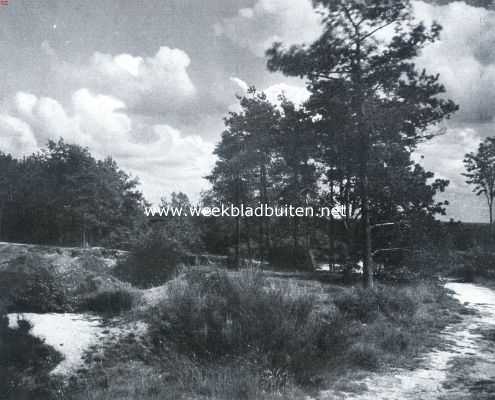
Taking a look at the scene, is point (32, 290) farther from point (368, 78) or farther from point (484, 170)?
point (484, 170)

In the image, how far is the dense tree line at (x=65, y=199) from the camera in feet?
119

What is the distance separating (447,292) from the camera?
1518cm

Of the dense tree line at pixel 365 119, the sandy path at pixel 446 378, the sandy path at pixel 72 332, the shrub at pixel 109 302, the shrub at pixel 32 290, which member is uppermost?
the dense tree line at pixel 365 119

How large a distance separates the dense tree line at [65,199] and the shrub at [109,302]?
71.0 feet

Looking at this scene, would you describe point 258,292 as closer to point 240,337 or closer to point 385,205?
point 240,337

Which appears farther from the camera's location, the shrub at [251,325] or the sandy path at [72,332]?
the sandy path at [72,332]

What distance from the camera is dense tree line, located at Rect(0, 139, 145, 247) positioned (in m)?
36.3

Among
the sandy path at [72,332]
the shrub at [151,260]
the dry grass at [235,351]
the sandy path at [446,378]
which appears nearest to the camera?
the dry grass at [235,351]

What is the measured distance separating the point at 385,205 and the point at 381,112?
5077mm

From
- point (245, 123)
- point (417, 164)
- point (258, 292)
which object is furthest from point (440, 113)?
point (245, 123)

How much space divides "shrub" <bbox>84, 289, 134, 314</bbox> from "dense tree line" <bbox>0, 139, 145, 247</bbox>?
21.6m

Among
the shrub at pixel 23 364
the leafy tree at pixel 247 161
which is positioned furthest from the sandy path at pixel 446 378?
the leafy tree at pixel 247 161

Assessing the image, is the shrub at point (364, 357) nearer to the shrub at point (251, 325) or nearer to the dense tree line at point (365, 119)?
the shrub at point (251, 325)

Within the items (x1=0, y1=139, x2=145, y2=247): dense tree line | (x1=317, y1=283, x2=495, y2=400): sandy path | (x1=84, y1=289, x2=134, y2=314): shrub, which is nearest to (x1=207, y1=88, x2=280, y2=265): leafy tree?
(x1=0, y1=139, x2=145, y2=247): dense tree line
